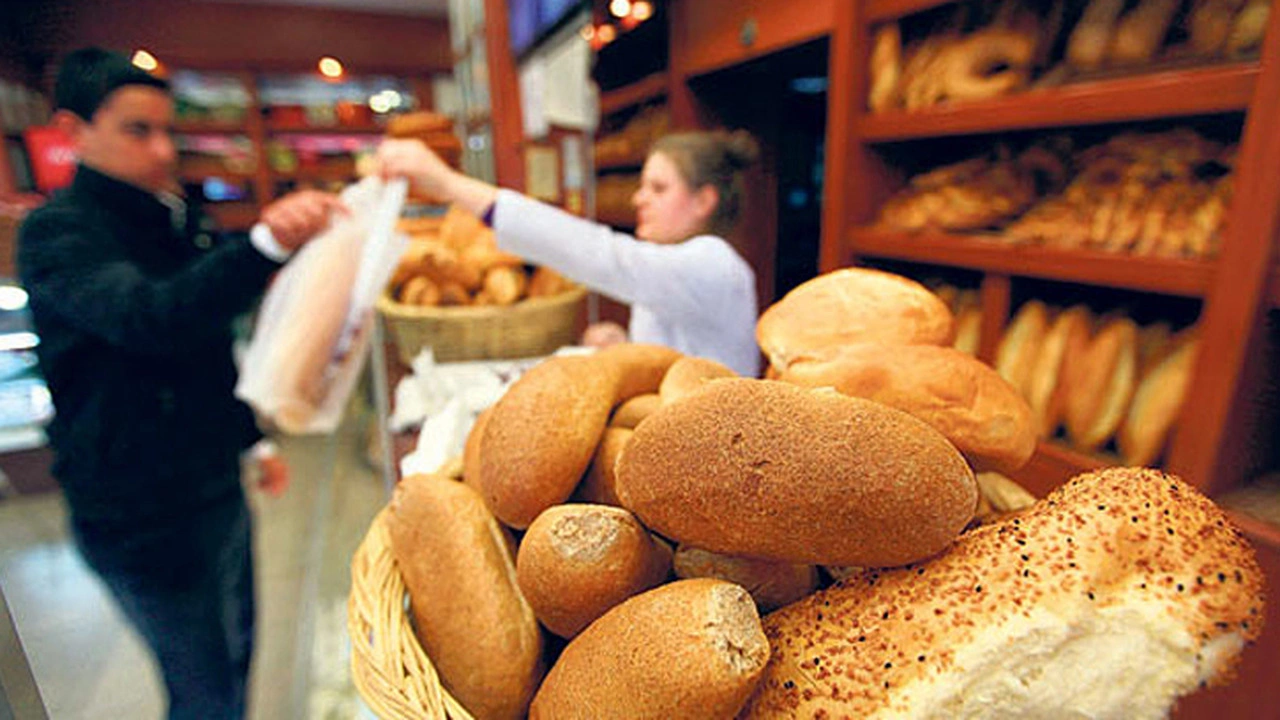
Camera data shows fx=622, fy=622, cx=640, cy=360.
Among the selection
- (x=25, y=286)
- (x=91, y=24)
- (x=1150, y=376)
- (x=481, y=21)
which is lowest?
(x=1150, y=376)

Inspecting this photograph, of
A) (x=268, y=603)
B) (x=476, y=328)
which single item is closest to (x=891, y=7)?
(x=476, y=328)

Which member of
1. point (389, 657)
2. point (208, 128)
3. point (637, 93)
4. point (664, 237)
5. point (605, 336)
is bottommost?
point (389, 657)

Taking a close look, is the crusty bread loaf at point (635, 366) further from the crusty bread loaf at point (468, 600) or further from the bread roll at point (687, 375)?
the crusty bread loaf at point (468, 600)

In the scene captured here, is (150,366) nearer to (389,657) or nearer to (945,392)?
(389,657)

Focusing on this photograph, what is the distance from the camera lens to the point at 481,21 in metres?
1.44

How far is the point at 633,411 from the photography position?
0.64 metres

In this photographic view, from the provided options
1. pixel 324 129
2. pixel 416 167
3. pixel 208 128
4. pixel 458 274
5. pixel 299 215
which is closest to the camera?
pixel 208 128

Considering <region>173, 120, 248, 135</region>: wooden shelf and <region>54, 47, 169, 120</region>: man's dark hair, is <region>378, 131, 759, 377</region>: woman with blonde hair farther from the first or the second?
<region>54, 47, 169, 120</region>: man's dark hair

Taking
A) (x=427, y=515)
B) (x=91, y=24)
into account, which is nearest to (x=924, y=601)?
(x=427, y=515)

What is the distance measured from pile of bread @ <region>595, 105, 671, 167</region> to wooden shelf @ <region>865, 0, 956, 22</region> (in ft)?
2.05

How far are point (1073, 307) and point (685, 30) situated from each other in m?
0.82

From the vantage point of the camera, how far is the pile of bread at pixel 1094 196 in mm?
985

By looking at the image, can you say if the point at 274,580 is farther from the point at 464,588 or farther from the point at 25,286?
the point at 464,588

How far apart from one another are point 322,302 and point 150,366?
299mm
